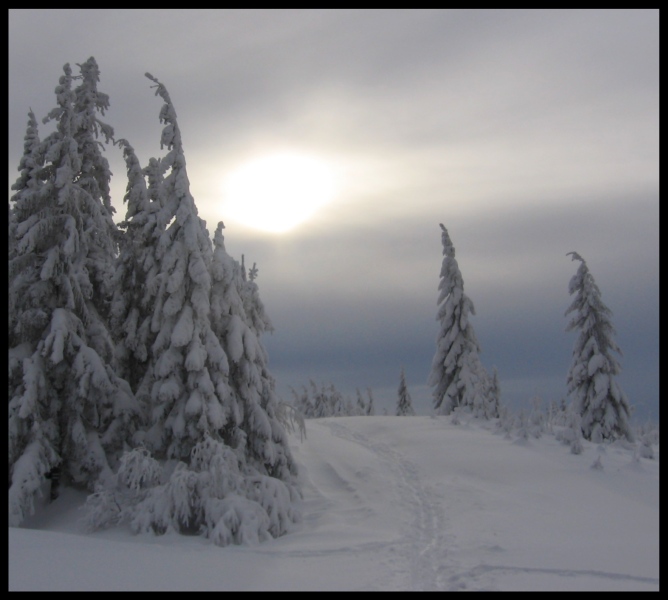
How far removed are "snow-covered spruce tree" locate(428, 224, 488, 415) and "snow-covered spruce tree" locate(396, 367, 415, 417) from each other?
22.1 meters

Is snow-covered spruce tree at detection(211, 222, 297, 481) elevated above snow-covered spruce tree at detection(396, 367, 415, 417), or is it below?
above

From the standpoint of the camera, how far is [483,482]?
52.1 feet

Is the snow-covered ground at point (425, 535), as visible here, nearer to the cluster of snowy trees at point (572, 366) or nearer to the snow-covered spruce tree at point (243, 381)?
the snow-covered spruce tree at point (243, 381)

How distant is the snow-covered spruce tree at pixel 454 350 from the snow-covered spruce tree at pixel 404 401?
2209 cm

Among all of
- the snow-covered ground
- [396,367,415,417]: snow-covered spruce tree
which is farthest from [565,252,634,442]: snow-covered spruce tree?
[396,367,415,417]: snow-covered spruce tree

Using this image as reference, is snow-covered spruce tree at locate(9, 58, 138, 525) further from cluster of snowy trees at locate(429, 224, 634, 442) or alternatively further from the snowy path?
cluster of snowy trees at locate(429, 224, 634, 442)

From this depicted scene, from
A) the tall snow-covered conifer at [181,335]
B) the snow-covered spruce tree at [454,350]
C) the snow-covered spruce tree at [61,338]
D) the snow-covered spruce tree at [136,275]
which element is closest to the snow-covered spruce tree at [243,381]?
the tall snow-covered conifer at [181,335]

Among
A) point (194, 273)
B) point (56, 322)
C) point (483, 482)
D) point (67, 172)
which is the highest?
point (67, 172)

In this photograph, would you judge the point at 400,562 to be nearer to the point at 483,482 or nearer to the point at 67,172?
the point at 483,482

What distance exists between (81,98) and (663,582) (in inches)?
829

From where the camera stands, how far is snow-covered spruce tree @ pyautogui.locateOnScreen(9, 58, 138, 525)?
15289 millimetres

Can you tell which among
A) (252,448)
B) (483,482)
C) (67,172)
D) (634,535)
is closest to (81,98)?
(67,172)

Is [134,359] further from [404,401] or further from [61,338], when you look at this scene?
[404,401]

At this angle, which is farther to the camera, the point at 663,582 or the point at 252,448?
the point at 252,448
